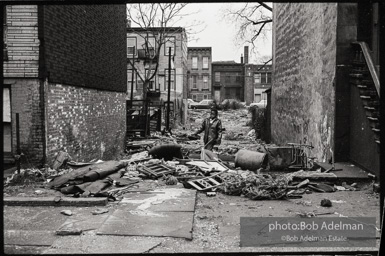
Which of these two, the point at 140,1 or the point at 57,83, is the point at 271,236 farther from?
the point at 57,83

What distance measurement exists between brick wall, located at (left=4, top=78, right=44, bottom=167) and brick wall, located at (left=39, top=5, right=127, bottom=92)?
753mm

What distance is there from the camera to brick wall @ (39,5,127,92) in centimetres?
1220

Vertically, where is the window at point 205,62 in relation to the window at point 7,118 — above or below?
→ above

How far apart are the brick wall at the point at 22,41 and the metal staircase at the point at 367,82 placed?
8.50 meters

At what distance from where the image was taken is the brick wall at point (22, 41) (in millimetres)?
11359

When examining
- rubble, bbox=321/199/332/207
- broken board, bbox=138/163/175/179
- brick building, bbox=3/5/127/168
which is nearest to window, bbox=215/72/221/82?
brick building, bbox=3/5/127/168

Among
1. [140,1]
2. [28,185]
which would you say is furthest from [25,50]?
[140,1]

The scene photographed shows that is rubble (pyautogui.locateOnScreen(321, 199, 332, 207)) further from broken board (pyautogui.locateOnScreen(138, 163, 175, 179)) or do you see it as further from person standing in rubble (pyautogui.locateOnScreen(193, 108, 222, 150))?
person standing in rubble (pyautogui.locateOnScreen(193, 108, 222, 150))

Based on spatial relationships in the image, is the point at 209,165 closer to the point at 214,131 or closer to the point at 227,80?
the point at 214,131

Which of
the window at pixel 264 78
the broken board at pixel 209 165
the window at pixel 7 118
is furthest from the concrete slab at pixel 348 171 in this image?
the window at pixel 264 78

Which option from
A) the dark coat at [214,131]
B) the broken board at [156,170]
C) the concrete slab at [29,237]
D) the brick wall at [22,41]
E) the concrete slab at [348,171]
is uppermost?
the brick wall at [22,41]

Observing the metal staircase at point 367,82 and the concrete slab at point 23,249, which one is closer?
the concrete slab at point 23,249

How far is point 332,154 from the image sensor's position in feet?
38.6

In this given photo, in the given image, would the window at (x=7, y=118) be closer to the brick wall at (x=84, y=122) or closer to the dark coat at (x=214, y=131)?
the brick wall at (x=84, y=122)
